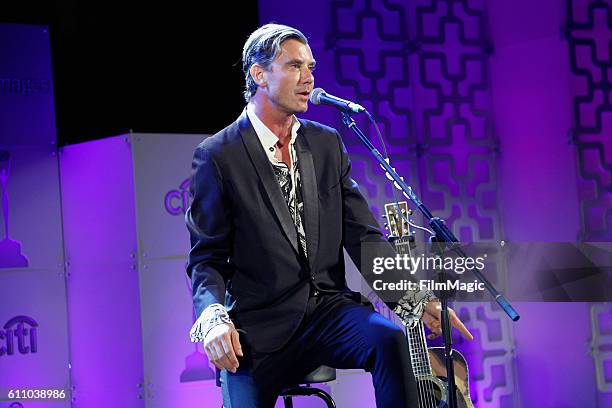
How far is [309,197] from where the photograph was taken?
2822 millimetres

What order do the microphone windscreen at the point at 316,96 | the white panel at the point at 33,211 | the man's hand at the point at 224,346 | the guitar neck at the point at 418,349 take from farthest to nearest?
the white panel at the point at 33,211 → the guitar neck at the point at 418,349 → the microphone windscreen at the point at 316,96 → the man's hand at the point at 224,346

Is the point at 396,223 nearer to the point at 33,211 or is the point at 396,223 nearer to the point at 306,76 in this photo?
the point at 306,76

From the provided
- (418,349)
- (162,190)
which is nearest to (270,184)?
(418,349)

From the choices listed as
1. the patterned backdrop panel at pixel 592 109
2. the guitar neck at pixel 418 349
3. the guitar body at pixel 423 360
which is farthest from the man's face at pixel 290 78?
the patterned backdrop panel at pixel 592 109

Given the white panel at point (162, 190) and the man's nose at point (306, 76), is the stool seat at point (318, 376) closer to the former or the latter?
the man's nose at point (306, 76)

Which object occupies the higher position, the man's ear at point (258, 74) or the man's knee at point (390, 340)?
the man's ear at point (258, 74)

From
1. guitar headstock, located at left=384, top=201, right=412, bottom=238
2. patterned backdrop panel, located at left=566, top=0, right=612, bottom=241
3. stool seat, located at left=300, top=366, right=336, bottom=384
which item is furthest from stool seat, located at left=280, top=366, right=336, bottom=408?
patterned backdrop panel, located at left=566, top=0, right=612, bottom=241

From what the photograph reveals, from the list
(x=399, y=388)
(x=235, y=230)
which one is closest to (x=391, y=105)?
(x=235, y=230)

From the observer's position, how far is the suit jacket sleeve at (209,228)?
9.02 feet

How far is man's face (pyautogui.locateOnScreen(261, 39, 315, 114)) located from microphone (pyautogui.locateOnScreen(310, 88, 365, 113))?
4 cm

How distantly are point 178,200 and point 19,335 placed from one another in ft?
3.41

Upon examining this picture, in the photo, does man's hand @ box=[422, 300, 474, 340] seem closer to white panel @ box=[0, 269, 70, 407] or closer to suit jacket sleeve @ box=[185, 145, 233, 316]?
suit jacket sleeve @ box=[185, 145, 233, 316]

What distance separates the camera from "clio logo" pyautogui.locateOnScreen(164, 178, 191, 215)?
4328 mm

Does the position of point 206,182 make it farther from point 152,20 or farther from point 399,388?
point 152,20
